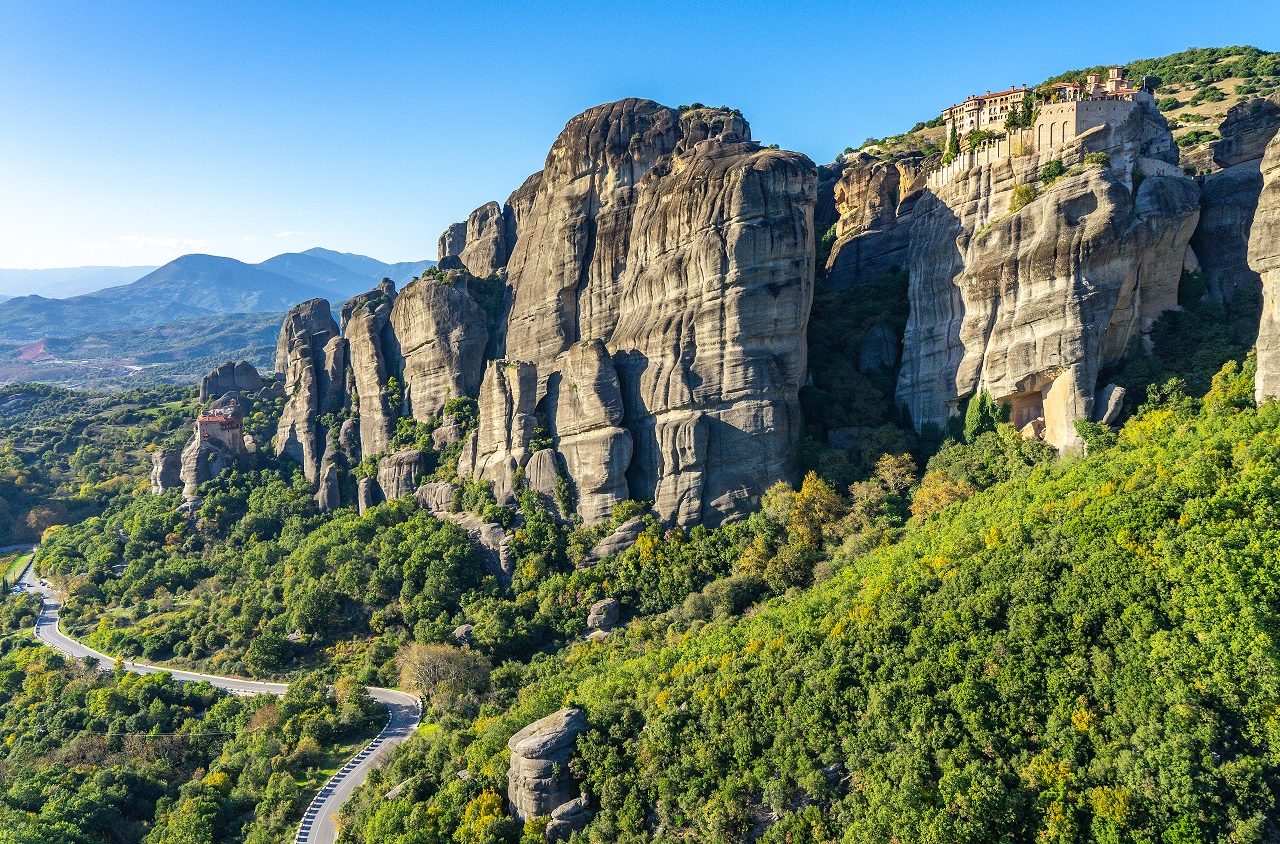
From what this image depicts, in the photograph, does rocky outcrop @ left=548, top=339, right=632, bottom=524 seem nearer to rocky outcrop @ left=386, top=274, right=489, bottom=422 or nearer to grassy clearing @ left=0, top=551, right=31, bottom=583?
rocky outcrop @ left=386, top=274, right=489, bottom=422

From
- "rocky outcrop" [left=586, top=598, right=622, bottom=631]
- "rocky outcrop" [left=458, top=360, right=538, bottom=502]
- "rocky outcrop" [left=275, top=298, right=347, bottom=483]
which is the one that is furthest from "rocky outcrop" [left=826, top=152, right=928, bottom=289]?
"rocky outcrop" [left=275, top=298, right=347, bottom=483]

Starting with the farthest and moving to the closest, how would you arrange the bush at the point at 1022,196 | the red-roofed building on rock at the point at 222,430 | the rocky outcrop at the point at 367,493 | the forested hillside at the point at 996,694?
the red-roofed building on rock at the point at 222,430 < the rocky outcrop at the point at 367,493 < the bush at the point at 1022,196 < the forested hillside at the point at 996,694

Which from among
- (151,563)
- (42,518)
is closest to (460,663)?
(151,563)

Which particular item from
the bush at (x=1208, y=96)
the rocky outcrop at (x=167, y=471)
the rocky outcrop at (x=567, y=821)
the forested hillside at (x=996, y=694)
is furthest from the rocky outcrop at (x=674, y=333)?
the bush at (x=1208, y=96)

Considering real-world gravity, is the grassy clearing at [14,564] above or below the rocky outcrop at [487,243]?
below

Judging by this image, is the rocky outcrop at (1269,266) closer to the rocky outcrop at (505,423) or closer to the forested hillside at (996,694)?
the forested hillside at (996,694)

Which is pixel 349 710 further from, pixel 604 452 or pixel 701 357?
pixel 701 357
